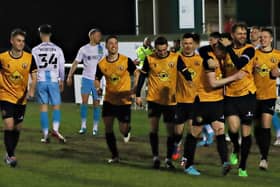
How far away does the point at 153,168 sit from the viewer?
12.5m

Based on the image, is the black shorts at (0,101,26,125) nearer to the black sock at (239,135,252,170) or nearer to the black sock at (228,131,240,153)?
the black sock at (228,131,240,153)

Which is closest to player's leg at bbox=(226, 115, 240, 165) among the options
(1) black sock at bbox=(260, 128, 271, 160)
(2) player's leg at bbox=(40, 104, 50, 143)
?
(1) black sock at bbox=(260, 128, 271, 160)

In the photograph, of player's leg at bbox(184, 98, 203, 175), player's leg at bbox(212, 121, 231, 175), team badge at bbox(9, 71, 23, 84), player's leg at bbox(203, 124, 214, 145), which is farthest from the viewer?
player's leg at bbox(203, 124, 214, 145)

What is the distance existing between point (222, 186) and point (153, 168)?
196 centimetres

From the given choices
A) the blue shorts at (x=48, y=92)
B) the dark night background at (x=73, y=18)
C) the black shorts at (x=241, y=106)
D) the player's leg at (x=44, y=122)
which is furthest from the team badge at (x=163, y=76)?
the dark night background at (x=73, y=18)

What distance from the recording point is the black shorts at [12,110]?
12523 millimetres

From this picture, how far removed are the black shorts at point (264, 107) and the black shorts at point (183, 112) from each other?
110 cm

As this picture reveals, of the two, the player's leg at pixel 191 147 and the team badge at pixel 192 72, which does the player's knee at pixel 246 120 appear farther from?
the team badge at pixel 192 72

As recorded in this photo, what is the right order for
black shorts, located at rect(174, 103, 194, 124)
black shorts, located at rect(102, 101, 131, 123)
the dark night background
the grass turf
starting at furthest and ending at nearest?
1. the dark night background
2. black shorts, located at rect(102, 101, 131, 123)
3. black shorts, located at rect(174, 103, 194, 124)
4. the grass turf

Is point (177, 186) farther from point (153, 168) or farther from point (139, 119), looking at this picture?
point (139, 119)

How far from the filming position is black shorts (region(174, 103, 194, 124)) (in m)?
12.2

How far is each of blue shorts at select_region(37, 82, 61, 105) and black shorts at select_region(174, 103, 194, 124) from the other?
417 cm

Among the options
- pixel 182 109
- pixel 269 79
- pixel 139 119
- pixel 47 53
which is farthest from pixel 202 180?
pixel 139 119

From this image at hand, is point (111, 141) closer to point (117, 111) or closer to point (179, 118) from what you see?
point (117, 111)
